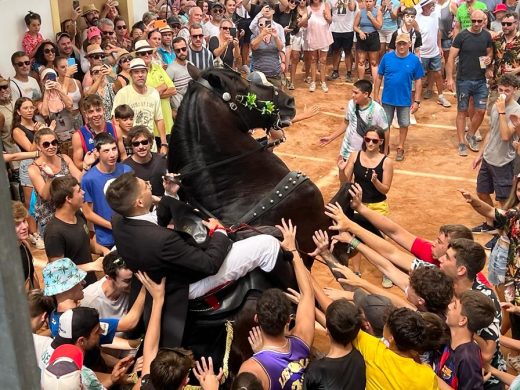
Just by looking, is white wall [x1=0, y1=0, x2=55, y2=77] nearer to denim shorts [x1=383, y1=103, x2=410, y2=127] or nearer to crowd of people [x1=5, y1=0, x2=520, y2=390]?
crowd of people [x1=5, y1=0, x2=520, y2=390]

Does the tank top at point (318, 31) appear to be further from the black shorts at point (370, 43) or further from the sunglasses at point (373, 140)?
the sunglasses at point (373, 140)

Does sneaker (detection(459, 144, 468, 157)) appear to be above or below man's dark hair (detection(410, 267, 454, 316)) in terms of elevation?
below

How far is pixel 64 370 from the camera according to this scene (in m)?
3.64

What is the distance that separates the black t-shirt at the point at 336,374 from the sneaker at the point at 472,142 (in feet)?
27.9

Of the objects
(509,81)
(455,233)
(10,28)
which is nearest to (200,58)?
(10,28)

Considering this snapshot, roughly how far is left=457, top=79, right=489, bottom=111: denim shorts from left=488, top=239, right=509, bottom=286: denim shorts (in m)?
5.33

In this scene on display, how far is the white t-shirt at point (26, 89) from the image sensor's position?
9.97m

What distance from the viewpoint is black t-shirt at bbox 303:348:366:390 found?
3.91m

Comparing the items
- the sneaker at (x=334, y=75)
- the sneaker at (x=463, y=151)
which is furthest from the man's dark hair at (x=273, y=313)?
the sneaker at (x=334, y=75)

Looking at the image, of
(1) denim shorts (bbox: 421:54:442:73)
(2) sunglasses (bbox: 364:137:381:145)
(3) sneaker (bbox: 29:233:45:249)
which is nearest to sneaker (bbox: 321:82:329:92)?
(1) denim shorts (bbox: 421:54:442:73)

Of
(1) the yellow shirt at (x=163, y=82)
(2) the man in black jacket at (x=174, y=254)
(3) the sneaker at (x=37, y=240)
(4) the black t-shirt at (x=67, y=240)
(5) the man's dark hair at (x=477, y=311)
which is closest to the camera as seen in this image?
(2) the man in black jacket at (x=174, y=254)

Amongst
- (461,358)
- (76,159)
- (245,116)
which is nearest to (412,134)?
(76,159)

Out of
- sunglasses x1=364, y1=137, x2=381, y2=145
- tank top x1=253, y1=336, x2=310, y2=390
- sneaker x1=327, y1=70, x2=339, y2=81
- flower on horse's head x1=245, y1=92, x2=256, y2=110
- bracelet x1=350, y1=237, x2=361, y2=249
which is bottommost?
sneaker x1=327, y1=70, x2=339, y2=81

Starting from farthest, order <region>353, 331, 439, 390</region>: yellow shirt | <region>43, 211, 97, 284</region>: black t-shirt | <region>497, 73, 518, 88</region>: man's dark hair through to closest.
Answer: <region>497, 73, 518, 88</region>: man's dark hair
<region>43, 211, 97, 284</region>: black t-shirt
<region>353, 331, 439, 390</region>: yellow shirt
